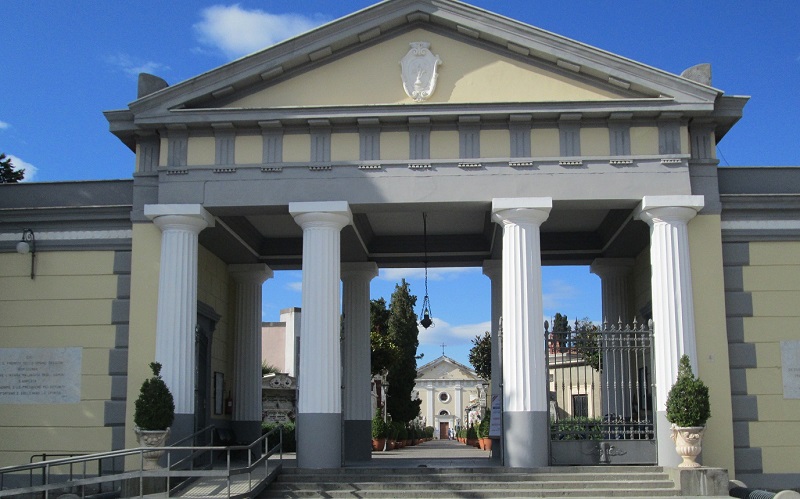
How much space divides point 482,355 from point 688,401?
1276 inches

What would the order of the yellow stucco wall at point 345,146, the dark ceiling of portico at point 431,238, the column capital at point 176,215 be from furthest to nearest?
the dark ceiling of portico at point 431,238, the yellow stucco wall at point 345,146, the column capital at point 176,215

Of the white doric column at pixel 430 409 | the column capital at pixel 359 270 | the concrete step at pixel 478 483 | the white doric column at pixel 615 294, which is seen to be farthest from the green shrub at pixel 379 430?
the white doric column at pixel 430 409

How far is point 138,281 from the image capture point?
1778 centimetres

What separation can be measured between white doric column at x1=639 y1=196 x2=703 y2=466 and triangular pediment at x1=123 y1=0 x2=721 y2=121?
1.96 meters

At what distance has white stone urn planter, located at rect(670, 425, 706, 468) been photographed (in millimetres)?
15562

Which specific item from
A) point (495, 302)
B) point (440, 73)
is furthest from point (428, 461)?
point (440, 73)

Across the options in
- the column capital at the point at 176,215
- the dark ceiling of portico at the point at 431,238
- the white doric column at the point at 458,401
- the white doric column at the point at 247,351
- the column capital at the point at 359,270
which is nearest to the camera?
the column capital at the point at 176,215

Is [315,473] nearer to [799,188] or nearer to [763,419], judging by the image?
[763,419]

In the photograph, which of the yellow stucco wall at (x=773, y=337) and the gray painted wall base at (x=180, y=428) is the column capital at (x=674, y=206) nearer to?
the yellow stucco wall at (x=773, y=337)

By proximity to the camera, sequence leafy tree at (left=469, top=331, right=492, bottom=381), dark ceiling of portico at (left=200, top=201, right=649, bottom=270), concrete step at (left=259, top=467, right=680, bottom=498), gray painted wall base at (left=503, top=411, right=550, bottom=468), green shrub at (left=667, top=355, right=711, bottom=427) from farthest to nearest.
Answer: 1. leafy tree at (left=469, top=331, right=492, bottom=381)
2. dark ceiling of portico at (left=200, top=201, right=649, bottom=270)
3. gray painted wall base at (left=503, top=411, right=550, bottom=468)
4. green shrub at (left=667, top=355, right=711, bottom=427)
5. concrete step at (left=259, top=467, right=680, bottom=498)

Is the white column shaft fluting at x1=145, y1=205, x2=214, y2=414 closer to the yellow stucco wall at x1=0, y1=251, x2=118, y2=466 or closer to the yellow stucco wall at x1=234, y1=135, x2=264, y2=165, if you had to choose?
the yellow stucco wall at x1=234, y1=135, x2=264, y2=165

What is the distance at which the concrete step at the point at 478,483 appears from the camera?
49.8ft

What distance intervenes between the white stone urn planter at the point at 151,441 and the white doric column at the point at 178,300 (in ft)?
2.89

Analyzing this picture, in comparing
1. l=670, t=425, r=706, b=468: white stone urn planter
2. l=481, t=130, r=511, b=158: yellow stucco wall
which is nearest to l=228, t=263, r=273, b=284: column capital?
l=481, t=130, r=511, b=158: yellow stucco wall
